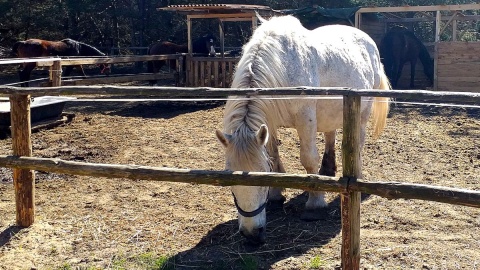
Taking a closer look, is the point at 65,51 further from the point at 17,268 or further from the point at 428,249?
the point at 428,249

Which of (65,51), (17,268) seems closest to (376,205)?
(17,268)

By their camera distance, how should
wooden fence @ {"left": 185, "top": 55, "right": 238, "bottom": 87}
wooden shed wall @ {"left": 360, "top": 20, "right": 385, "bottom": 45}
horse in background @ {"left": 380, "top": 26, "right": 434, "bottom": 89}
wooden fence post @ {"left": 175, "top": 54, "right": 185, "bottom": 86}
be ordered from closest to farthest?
1. wooden fence @ {"left": 185, "top": 55, "right": 238, "bottom": 87}
2. wooden fence post @ {"left": 175, "top": 54, "right": 185, "bottom": 86}
3. horse in background @ {"left": 380, "top": 26, "right": 434, "bottom": 89}
4. wooden shed wall @ {"left": 360, "top": 20, "right": 385, "bottom": 45}

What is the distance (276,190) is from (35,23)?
2092 cm

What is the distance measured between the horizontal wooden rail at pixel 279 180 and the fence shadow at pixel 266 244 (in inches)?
28.5

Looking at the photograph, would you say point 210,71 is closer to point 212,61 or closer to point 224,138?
point 212,61

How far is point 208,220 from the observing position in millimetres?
4418

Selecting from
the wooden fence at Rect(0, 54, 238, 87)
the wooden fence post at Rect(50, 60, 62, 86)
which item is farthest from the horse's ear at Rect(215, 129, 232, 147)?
the wooden fence at Rect(0, 54, 238, 87)

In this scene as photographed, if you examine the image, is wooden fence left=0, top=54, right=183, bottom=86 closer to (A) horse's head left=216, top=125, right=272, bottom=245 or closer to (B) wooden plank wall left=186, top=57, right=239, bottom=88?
(B) wooden plank wall left=186, top=57, right=239, bottom=88

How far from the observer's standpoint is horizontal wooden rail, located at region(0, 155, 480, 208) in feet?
9.02

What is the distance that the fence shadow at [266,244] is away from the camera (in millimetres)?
3586

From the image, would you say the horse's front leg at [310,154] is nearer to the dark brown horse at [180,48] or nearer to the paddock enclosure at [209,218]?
the paddock enclosure at [209,218]

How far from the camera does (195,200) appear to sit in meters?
4.91

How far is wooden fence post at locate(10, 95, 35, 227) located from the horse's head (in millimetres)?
1703

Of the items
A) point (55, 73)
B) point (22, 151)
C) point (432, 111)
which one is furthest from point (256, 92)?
point (432, 111)
